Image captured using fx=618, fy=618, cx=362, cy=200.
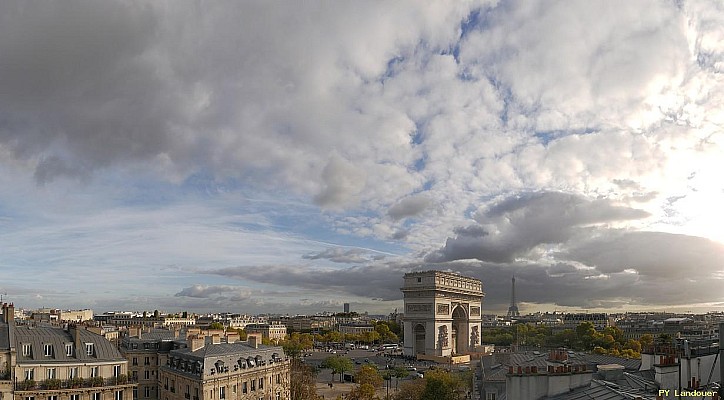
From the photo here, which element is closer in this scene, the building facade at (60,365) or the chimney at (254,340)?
the building facade at (60,365)

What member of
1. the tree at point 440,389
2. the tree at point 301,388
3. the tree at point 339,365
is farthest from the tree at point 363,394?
the tree at point 339,365

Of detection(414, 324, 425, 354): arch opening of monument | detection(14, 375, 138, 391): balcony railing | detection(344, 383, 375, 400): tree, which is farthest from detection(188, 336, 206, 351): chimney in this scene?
detection(414, 324, 425, 354): arch opening of monument

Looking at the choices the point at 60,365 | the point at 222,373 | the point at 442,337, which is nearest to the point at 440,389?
the point at 222,373

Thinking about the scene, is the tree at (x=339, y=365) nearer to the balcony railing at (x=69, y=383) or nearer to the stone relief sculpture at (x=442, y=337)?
the stone relief sculpture at (x=442, y=337)

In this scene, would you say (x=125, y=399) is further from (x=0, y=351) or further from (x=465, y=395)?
(x=465, y=395)

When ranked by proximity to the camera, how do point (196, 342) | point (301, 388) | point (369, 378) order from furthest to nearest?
point (369, 378) → point (301, 388) → point (196, 342)

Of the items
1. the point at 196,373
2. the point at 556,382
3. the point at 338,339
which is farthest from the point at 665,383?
the point at 338,339

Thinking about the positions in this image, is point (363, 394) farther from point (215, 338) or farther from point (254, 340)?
point (215, 338)

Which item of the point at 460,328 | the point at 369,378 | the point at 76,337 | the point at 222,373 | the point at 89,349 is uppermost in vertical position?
the point at 76,337
